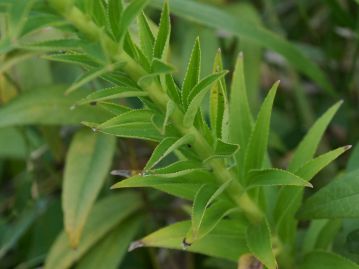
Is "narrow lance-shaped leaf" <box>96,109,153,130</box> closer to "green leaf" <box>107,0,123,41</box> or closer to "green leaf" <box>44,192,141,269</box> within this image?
"green leaf" <box>107,0,123,41</box>

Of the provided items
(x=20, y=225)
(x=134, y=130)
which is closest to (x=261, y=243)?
(x=134, y=130)

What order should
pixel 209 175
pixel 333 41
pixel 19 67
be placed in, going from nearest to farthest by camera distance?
pixel 209 175
pixel 19 67
pixel 333 41

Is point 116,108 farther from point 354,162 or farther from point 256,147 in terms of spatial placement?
point 354,162

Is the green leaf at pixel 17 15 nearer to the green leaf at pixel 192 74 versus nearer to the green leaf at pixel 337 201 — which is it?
the green leaf at pixel 192 74

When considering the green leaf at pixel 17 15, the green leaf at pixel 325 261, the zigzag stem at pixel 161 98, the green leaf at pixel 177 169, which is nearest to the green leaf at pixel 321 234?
the green leaf at pixel 325 261

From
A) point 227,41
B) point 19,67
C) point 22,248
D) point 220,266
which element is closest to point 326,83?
point 227,41

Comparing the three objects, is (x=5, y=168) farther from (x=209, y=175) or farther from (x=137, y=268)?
(x=209, y=175)

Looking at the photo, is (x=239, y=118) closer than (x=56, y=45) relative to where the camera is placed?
No

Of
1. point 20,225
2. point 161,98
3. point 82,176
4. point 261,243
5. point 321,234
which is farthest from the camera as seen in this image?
point 20,225
